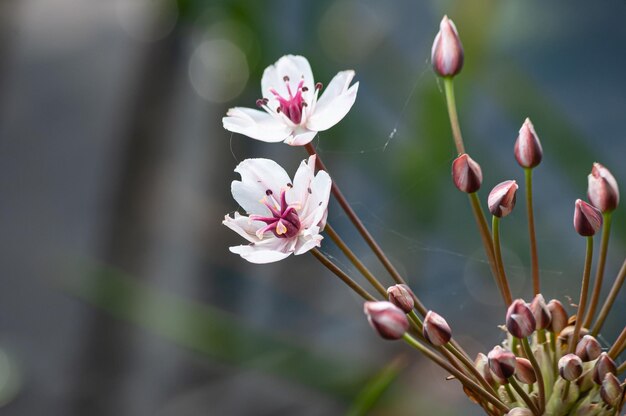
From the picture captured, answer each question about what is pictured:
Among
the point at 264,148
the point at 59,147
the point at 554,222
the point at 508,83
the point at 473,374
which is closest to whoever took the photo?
the point at 473,374

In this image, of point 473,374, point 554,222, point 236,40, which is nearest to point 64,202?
point 236,40

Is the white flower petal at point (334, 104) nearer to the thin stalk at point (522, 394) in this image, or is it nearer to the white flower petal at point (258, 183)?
the white flower petal at point (258, 183)

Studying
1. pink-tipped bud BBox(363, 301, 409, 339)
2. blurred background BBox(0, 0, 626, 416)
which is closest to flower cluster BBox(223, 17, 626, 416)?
pink-tipped bud BBox(363, 301, 409, 339)

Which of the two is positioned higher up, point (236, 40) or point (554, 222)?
point (236, 40)

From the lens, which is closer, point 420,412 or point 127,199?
point 420,412

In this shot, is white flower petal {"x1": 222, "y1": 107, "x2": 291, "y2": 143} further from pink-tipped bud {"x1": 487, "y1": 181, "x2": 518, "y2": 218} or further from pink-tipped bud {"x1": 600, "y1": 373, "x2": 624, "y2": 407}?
pink-tipped bud {"x1": 600, "y1": 373, "x2": 624, "y2": 407}

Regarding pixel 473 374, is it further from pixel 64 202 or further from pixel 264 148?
pixel 64 202

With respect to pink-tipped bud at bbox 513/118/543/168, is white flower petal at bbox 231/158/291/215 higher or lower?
lower

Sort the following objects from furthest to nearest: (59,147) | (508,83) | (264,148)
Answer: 1. (59,147)
2. (264,148)
3. (508,83)
